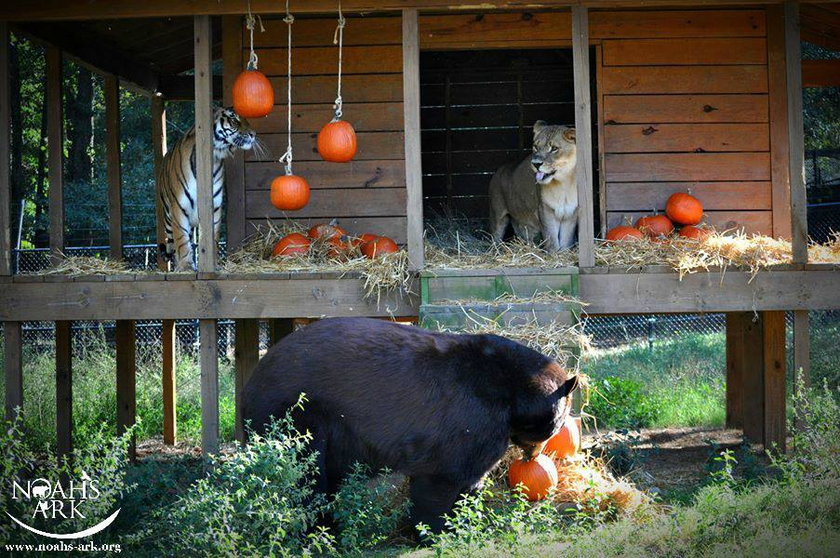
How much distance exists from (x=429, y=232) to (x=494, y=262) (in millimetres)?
3334

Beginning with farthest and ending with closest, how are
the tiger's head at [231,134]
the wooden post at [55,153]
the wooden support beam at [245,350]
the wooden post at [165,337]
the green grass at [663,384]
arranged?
the green grass at [663,384]
the wooden post at [165,337]
the wooden support beam at [245,350]
the tiger's head at [231,134]
the wooden post at [55,153]

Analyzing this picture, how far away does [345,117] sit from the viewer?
10547mm

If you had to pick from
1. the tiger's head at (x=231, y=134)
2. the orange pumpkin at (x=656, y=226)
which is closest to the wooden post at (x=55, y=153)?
the tiger's head at (x=231, y=134)

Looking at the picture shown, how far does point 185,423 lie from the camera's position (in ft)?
44.9

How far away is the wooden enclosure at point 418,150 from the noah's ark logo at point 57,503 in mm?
2325

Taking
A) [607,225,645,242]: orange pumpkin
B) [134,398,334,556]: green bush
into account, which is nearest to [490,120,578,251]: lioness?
[607,225,645,242]: orange pumpkin

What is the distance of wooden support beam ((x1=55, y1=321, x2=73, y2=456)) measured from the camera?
10867 mm

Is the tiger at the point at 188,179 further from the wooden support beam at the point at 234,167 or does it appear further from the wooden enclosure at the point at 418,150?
the wooden enclosure at the point at 418,150

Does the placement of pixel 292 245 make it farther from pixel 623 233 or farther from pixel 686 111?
pixel 686 111

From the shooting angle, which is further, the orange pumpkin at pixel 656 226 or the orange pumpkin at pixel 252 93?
the orange pumpkin at pixel 656 226

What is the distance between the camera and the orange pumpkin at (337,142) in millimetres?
9383

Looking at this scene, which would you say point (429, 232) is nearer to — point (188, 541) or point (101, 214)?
point (188, 541)

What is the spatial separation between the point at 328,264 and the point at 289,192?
83 centimetres

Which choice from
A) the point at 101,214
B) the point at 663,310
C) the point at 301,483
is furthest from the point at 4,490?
the point at 101,214
